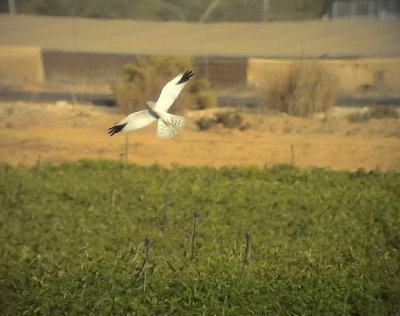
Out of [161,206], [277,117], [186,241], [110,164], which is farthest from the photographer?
[277,117]

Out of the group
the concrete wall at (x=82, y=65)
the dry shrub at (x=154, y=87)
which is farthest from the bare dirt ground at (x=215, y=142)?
the concrete wall at (x=82, y=65)

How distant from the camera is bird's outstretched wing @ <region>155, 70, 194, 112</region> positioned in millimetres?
2277

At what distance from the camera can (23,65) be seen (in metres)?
26.2

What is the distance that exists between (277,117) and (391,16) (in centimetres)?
1728

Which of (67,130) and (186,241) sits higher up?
(186,241)

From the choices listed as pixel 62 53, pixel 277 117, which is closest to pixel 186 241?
pixel 277 117

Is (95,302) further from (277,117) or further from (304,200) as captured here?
(277,117)

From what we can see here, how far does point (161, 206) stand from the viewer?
7.53 m

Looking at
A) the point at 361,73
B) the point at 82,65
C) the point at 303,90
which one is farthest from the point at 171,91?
the point at 82,65

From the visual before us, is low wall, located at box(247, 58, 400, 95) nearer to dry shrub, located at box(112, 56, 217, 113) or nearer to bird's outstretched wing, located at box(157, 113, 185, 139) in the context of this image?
dry shrub, located at box(112, 56, 217, 113)

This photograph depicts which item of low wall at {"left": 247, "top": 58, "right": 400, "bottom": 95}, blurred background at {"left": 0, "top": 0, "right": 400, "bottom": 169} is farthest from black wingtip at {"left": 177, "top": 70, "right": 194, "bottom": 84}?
low wall at {"left": 247, "top": 58, "right": 400, "bottom": 95}

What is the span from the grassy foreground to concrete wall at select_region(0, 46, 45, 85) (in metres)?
16.9

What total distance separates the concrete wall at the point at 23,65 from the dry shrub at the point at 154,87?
24.0 ft

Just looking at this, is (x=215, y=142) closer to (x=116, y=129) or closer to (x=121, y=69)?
(x=116, y=129)
